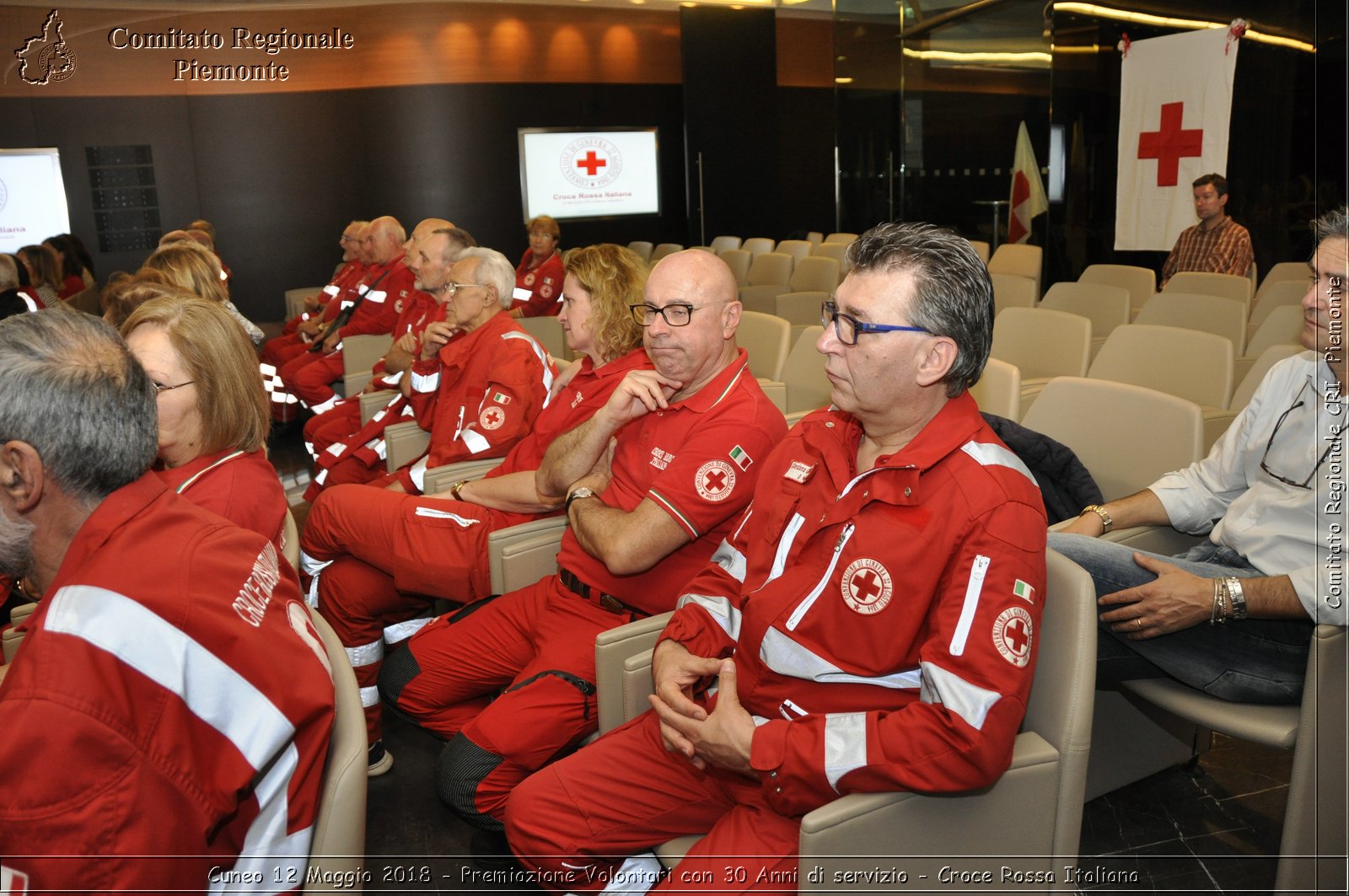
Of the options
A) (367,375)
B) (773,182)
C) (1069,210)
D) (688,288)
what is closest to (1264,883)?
(688,288)

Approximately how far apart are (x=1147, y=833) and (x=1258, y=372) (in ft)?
4.76

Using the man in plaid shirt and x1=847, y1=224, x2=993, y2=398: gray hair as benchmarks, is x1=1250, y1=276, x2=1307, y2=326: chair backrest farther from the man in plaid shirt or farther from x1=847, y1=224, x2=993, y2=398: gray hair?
x1=847, y1=224, x2=993, y2=398: gray hair

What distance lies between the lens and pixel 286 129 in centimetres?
1034

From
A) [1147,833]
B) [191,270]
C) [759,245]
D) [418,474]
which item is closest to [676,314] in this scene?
[418,474]

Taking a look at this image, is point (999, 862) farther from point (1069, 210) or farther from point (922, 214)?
point (922, 214)

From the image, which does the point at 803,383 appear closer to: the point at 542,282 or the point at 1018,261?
the point at 1018,261

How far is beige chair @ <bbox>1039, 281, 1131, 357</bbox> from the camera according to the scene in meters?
4.64

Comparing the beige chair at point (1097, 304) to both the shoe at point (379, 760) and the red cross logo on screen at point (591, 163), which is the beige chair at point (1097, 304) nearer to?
the shoe at point (379, 760)

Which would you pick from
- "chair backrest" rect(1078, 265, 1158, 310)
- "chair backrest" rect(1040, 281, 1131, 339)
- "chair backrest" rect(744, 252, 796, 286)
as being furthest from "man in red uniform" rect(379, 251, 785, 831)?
"chair backrest" rect(744, 252, 796, 286)

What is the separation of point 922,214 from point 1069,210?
1.85m

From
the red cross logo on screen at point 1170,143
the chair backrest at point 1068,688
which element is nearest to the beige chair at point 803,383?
the chair backrest at point 1068,688

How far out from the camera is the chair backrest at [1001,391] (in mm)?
2832

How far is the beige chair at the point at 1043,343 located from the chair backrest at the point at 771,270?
3.63 metres

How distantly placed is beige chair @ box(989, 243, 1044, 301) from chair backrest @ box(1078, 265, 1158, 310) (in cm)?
77
